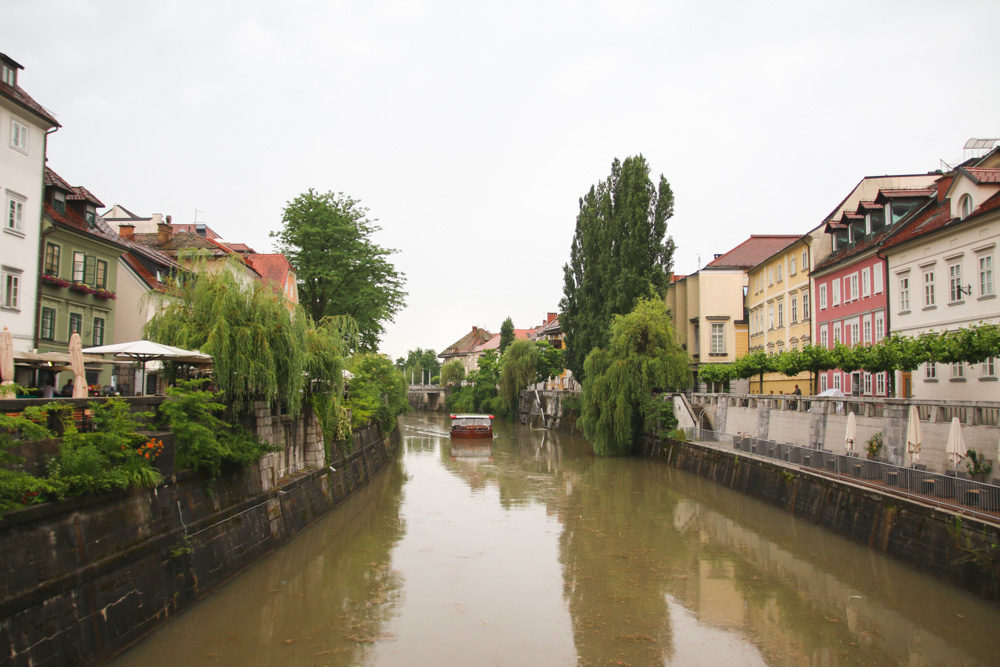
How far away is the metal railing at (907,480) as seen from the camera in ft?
42.8

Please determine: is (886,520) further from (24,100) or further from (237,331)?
(24,100)

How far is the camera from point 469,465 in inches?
1407

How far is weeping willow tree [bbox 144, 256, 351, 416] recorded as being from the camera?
52.6 ft

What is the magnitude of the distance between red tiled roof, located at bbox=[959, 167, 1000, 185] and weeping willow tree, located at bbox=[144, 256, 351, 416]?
20.8 metres

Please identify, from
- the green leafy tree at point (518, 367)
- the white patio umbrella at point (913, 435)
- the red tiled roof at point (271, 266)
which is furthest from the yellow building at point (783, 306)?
the red tiled roof at point (271, 266)

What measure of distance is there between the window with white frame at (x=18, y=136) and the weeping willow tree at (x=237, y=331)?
847cm

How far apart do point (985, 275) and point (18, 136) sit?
29.9 meters

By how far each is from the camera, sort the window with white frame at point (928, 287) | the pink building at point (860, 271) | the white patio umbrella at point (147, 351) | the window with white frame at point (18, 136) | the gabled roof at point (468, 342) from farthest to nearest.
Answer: the gabled roof at point (468, 342), the pink building at point (860, 271), the window with white frame at point (928, 287), the window with white frame at point (18, 136), the white patio umbrella at point (147, 351)

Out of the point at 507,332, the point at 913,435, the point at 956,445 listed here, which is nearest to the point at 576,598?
the point at 956,445

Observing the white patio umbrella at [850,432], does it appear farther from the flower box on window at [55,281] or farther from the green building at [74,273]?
the flower box on window at [55,281]

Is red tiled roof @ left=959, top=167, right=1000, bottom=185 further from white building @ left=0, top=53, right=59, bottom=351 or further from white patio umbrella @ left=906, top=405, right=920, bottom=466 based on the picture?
white building @ left=0, top=53, right=59, bottom=351

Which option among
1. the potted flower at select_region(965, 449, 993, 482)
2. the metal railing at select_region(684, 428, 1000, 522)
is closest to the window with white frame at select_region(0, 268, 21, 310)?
the metal railing at select_region(684, 428, 1000, 522)

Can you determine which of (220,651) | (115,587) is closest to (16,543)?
(115,587)

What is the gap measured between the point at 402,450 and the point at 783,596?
3181 cm
